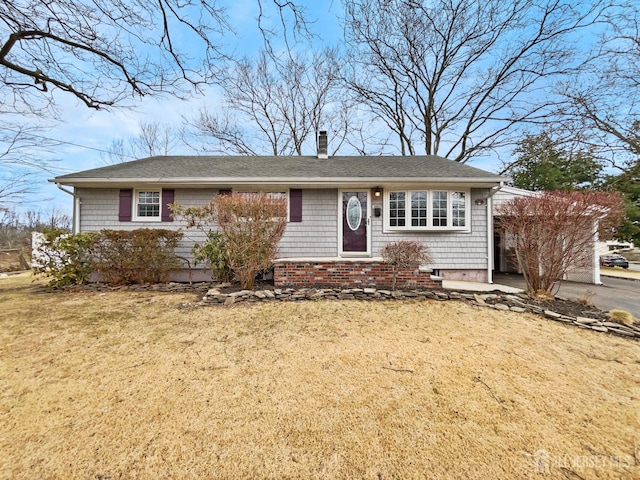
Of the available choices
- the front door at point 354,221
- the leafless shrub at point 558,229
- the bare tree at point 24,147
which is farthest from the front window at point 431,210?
the bare tree at point 24,147

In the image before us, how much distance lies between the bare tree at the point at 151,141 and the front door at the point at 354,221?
48.0ft

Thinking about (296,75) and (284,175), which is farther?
(296,75)

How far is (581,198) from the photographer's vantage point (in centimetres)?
449

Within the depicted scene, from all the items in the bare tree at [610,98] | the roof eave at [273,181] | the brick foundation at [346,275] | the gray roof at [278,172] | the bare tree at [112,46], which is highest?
the bare tree at [610,98]

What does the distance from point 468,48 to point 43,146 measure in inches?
727

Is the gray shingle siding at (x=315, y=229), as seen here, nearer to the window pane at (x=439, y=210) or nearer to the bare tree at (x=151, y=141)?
the window pane at (x=439, y=210)

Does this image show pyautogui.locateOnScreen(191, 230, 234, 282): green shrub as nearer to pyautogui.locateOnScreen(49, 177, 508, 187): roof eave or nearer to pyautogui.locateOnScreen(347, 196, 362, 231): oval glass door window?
pyautogui.locateOnScreen(49, 177, 508, 187): roof eave

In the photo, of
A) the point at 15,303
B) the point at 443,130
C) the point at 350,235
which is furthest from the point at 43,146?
the point at 443,130

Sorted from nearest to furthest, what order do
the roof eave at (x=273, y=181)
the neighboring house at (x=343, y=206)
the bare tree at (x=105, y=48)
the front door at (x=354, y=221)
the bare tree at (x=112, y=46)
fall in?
the bare tree at (x=112, y=46)
the bare tree at (x=105, y=48)
the roof eave at (x=273, y=181)
the neighboring house at (x=343, y=206)
the front door at (x=354, y=221)

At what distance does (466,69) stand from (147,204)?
17.1 metres

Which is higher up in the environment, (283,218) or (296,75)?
(296,75)

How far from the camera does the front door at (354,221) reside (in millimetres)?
7062

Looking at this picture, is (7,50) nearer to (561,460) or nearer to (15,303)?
(15,303)

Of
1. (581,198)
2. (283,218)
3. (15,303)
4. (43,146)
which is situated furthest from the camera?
(43,146)
